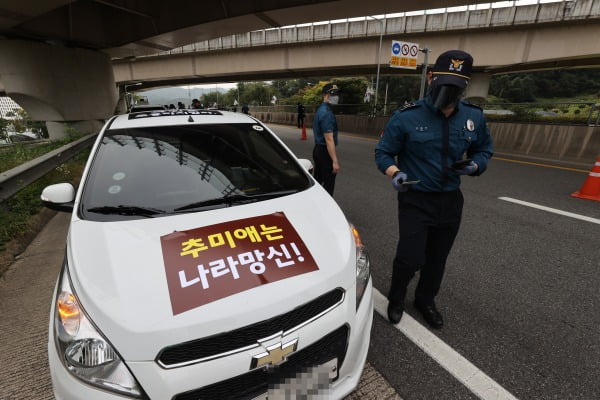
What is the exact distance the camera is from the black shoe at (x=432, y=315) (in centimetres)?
241

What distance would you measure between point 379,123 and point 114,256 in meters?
17.3

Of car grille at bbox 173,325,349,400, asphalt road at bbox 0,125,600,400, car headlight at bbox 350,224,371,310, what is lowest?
asphalt road at bbox 0,125,600,400

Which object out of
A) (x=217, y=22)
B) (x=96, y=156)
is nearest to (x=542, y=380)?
(x=96, y=156)

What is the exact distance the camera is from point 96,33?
1058 centimetres

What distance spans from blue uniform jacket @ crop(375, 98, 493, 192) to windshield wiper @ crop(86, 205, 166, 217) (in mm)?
1577

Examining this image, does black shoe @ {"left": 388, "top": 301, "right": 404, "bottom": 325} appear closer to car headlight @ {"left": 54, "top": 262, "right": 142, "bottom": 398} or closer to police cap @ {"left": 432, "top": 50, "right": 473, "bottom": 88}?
police cap @ {"left": 432, "top": 50, "right": 473, "bottom": 88}

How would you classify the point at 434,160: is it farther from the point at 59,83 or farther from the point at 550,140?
the point at 59,83

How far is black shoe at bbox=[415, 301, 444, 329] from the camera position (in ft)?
7.91

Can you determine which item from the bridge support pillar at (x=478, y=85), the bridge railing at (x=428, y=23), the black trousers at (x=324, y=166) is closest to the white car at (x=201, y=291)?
the black trousers at (x=324, y=166)

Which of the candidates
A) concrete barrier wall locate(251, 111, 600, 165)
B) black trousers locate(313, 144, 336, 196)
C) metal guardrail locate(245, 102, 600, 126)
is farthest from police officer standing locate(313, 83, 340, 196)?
concrete barrier wall locate(251, 111, 600, 165)

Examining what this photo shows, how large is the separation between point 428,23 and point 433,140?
16.4 m

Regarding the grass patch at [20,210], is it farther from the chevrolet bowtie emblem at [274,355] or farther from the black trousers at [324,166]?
the black trousers at [324,166]

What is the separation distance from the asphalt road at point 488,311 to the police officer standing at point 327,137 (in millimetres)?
756

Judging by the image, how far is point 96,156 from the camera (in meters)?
2.30
